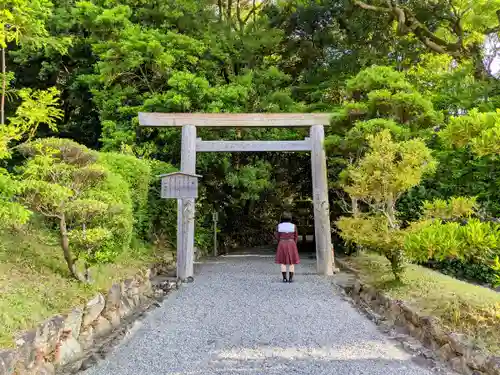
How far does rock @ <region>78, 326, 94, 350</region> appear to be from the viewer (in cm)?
455

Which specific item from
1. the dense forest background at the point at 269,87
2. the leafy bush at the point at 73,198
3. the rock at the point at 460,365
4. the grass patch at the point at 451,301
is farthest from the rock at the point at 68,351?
the grass patch at the point at 451,301

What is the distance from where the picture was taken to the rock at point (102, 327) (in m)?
4.97

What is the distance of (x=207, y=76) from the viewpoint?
511 inches

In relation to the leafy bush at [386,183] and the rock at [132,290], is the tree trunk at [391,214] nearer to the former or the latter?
the leafy bush at [386,183]

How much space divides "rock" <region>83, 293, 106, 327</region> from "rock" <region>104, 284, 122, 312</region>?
0.49ft

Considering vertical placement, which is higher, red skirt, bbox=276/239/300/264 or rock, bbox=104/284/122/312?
red skirt, bbox=276/239/300/264

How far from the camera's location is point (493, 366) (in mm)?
3465

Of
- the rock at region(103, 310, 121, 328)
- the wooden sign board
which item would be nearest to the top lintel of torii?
the wooden sign board

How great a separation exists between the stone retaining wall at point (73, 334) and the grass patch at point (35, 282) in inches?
4.7

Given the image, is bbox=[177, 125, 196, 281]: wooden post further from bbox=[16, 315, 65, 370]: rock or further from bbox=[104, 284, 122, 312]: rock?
bbox=[16, 315, 65, 370]: rock

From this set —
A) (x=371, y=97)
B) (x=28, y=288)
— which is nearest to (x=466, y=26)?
(x=371, y=97)

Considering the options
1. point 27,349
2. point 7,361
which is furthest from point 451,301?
point 7,361

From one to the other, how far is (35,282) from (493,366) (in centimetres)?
455

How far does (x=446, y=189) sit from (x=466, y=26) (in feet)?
17.9
